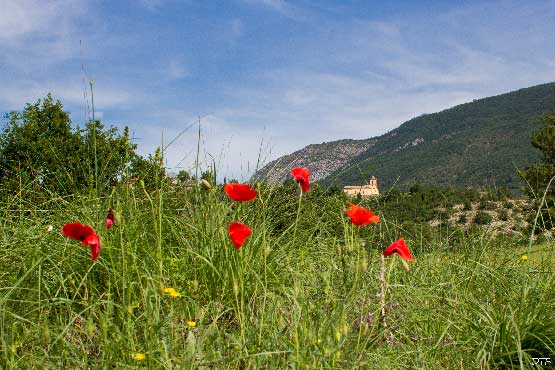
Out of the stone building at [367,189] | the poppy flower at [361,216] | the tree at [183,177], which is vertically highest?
the tree at [183,177]

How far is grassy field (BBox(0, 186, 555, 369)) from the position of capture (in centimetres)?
190

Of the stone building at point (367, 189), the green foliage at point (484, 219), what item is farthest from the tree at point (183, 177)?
the green foliage at point (484, 219)

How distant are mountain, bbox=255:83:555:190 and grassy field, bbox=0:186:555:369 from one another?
187 feet

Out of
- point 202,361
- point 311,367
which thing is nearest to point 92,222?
point 202,361

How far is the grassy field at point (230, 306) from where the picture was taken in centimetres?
190

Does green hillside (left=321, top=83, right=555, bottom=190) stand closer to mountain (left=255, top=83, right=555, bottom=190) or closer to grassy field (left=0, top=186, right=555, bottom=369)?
mountain (left=255, top=83, right=555, bottom=190)

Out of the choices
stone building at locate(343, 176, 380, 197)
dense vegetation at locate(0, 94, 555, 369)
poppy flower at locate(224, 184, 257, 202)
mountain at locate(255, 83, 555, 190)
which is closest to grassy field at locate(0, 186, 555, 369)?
dense vegetation at locate(0, 94, 555, 369)

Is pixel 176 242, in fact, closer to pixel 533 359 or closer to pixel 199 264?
pixel 199 264

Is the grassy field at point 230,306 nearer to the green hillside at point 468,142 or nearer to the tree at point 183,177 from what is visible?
the tree at point 183,177

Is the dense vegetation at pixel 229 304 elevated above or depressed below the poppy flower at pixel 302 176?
below

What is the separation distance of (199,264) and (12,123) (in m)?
17.6

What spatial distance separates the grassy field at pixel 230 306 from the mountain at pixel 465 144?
5709 cm

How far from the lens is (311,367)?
1692 mm

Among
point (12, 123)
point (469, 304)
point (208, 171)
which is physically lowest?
point (469, 304)
